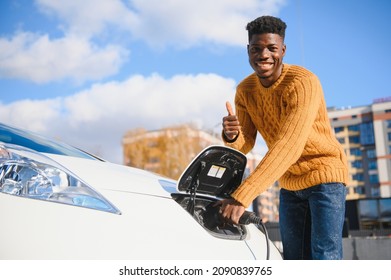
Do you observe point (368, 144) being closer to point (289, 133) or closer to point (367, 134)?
point (367, 134)

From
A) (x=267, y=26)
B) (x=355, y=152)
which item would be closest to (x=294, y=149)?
(x=267, y=26)

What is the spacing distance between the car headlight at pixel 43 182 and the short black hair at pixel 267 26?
87 centimetres

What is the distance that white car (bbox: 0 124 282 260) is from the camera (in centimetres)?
125

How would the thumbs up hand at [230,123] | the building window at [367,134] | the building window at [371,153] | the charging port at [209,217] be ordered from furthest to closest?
the building window at [371,153] < the building window at [367,134] < the thumbs up hand at [230,123] < the charging port at [209,217]

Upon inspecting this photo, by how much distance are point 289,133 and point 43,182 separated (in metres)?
0.84

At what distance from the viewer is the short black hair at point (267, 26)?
1.72 metres

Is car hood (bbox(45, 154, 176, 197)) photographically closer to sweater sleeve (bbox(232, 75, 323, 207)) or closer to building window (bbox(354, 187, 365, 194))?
sweater sleeve (bbox(232, 75, 323, 207))

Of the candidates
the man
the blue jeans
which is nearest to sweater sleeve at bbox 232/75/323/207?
the man

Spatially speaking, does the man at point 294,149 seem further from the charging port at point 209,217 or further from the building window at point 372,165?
the building window at point 372,165

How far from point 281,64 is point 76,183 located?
3.06 feet

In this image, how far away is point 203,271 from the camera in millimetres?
1425

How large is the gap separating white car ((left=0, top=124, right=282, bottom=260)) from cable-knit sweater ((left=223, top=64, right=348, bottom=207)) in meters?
0.20

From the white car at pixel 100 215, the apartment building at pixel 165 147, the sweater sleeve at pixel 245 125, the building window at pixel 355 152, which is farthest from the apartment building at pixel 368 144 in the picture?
the white car at pixel 100 215

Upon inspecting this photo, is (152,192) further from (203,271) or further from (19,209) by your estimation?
(19,209)
